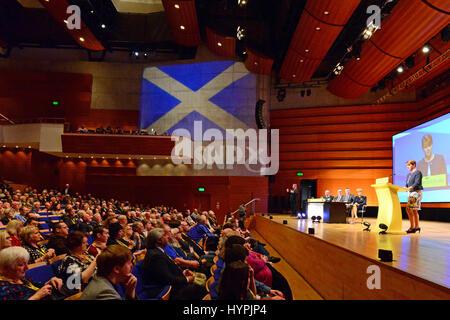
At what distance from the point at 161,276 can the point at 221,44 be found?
13.2m

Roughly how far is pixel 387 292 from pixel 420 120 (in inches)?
485

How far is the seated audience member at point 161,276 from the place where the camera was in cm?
265

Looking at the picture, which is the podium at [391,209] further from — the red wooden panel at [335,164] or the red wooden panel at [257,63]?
the red wooden panel at [257,63]

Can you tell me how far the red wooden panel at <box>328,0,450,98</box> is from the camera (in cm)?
709

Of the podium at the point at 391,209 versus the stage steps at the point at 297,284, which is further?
the podium at the point at 391,209

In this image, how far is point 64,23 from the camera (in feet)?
43.4

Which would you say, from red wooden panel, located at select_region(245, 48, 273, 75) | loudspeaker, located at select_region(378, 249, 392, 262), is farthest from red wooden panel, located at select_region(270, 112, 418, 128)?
loudspeaker, located at select_region(378, 249, 392, 262)

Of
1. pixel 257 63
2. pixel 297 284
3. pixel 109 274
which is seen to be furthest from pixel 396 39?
pixel 109 274

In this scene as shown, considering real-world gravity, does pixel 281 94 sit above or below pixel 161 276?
above

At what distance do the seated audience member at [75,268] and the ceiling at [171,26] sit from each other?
850 centimetres

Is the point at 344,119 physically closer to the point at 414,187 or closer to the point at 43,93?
the point at 414,187

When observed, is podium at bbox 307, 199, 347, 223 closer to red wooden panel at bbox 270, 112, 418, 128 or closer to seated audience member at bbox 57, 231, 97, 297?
seated audience member at bbox 57, 231, 97, 297

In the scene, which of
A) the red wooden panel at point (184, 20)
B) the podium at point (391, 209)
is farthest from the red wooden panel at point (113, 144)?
the podium at point (391, 209)
